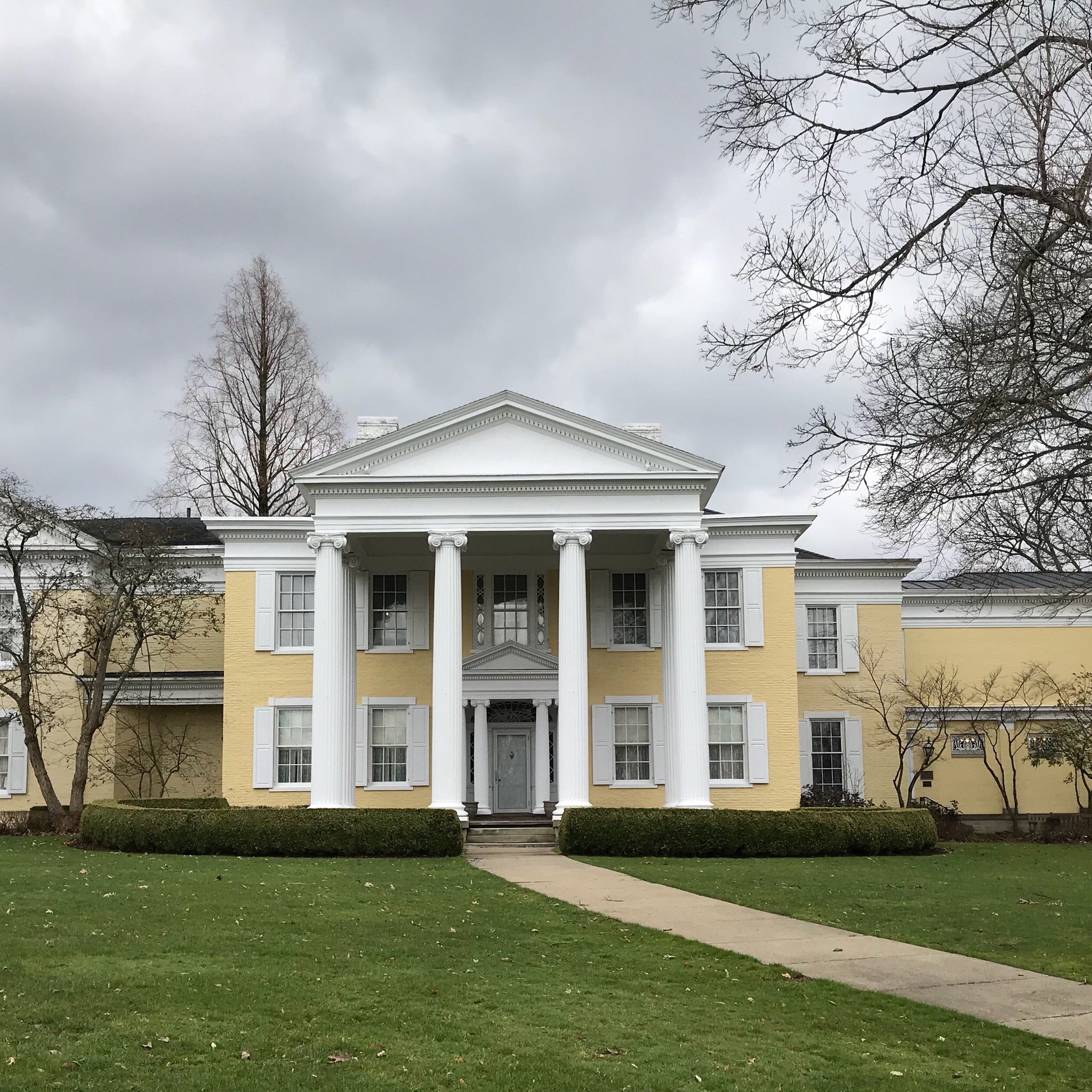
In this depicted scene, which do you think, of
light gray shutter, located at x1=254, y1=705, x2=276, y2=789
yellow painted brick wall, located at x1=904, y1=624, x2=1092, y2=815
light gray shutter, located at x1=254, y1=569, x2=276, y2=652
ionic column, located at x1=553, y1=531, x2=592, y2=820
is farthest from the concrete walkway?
yellow painted brick wall, located at x1=904, y1=624, x2=1092, y2=815

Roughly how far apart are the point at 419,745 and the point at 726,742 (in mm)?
7418

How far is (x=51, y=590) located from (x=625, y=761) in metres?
14.5

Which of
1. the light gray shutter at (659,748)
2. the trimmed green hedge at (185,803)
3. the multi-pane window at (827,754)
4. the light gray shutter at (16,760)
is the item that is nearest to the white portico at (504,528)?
the light gray shutter at (659,748)

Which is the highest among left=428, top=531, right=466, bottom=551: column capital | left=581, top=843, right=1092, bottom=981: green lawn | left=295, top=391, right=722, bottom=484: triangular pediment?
left=295, top=391, right=722, bottom=484: triangular pediment

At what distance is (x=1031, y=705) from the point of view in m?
33.8

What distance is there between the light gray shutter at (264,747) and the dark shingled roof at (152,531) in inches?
192

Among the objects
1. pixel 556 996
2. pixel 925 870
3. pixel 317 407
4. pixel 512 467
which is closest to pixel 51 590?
pixel 512 467

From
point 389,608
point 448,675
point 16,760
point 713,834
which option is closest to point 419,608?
point 389,608

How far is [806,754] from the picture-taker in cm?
3192

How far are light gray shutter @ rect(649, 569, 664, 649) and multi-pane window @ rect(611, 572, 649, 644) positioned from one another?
0.17m

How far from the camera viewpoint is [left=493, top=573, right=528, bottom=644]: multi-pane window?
30031 mm

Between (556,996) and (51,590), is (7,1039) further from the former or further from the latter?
(51,590)

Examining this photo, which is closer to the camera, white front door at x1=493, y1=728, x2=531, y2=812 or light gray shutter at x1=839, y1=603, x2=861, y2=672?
white front door at x1=493, y1=728, x2=531, y2=812

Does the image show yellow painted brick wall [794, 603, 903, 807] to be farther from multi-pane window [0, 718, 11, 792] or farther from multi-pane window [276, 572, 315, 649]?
multi-pane window [0, 718, 11, 792]
